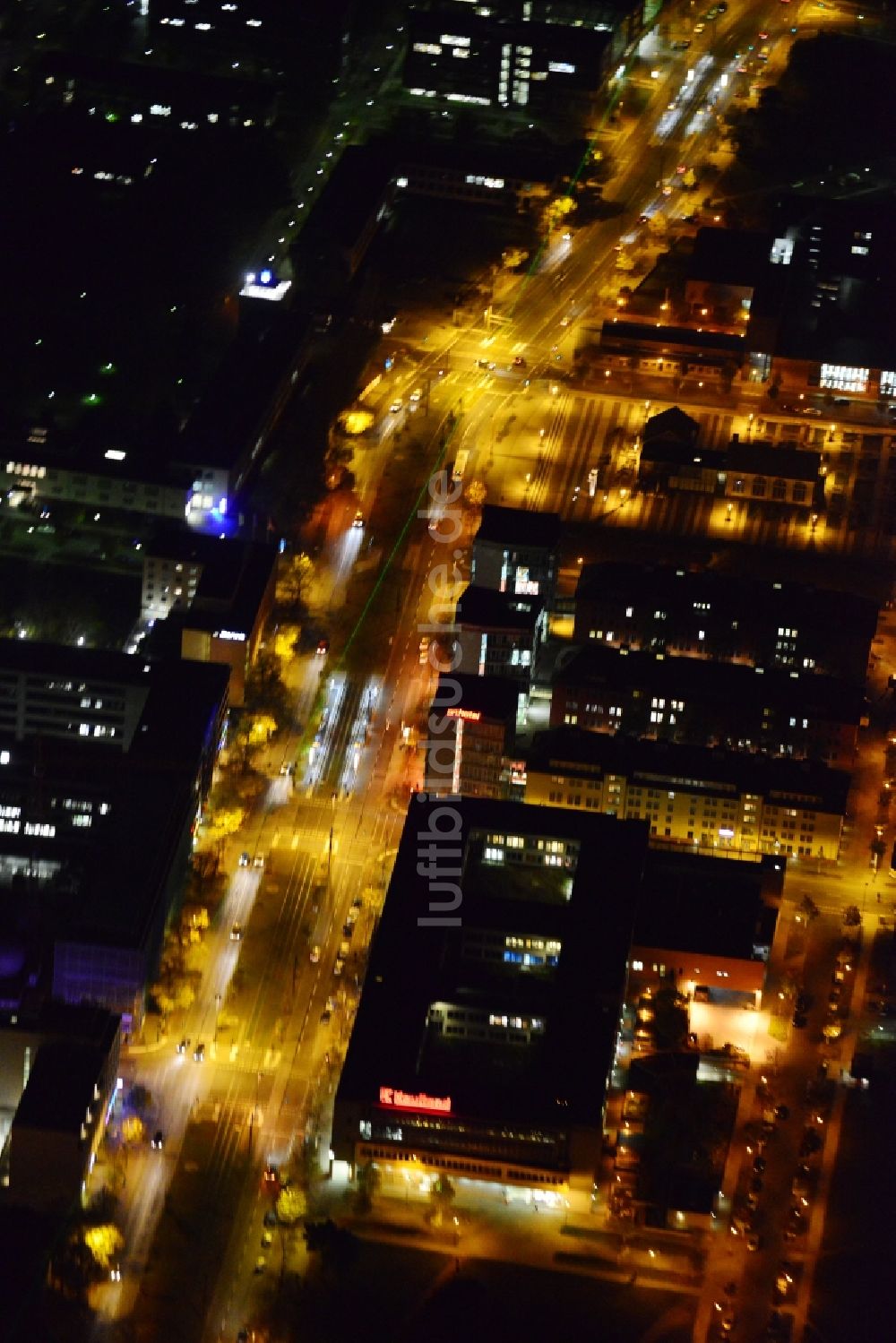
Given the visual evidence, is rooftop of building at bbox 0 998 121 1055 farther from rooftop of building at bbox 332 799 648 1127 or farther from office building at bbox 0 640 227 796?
office building at bbox 0 640 227 796

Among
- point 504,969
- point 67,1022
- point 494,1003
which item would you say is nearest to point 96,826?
point 67,1022

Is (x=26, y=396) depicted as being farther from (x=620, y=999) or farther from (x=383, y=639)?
(x=620, y=999)

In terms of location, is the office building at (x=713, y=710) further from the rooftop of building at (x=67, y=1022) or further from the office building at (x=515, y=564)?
the rooftop of building at (x=67, y=1022)

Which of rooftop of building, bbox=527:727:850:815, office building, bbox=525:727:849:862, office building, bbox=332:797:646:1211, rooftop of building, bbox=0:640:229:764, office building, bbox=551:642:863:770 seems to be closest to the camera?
office building, bbox=332:797:646:1211

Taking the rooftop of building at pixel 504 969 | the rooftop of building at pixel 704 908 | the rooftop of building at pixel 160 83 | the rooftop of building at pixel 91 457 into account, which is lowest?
the rooftop of building at pixel 704 908

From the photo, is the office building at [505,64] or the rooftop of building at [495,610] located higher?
the office building at [505,64]

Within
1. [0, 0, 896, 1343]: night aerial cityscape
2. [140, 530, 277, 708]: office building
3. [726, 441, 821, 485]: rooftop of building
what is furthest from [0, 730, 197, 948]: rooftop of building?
[726, 441, 821, 485]: rooftop of building

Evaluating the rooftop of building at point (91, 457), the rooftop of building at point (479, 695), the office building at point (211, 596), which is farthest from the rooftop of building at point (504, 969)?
the rooftop of building at point (91, 457)
